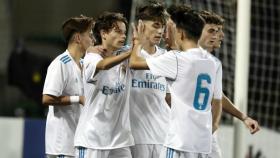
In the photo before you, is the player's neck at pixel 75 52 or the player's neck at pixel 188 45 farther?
the player's neck at pixel 75 52

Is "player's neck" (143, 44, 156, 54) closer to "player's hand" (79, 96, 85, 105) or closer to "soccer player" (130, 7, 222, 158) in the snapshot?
"player's hand" (79, 96, 85, 105)

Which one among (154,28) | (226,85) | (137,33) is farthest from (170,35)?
(226,85)

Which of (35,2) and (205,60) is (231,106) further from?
(35,2)

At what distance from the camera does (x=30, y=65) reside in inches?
593

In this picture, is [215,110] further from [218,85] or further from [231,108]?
[231,108]

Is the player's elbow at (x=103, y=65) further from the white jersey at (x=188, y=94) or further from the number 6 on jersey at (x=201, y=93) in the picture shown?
the number 6 on jersey at (x=201, y=93)

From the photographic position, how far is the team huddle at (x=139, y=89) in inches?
289

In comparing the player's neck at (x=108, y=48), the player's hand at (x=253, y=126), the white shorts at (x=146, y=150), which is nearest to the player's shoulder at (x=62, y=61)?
the player's neck at (x=108, y=48)

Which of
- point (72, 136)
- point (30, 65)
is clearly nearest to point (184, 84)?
point (72, 136)

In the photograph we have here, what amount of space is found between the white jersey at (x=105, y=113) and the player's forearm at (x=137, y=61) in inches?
15.9

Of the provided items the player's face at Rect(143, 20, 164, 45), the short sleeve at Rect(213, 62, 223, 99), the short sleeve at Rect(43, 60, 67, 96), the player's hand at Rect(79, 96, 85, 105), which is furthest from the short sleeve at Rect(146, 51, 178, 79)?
the short sleeve at Rect(43, 60, 67, 96)

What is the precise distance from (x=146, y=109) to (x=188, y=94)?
2.81 ft

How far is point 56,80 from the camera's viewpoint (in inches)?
330

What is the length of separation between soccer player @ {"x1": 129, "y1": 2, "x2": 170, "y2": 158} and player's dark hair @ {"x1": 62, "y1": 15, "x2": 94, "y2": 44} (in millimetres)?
584
